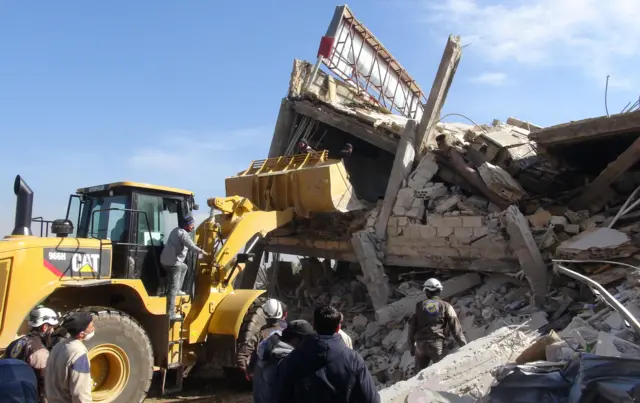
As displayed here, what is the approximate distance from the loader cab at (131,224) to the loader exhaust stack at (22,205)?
2.57 ft

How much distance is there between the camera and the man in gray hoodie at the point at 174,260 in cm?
586

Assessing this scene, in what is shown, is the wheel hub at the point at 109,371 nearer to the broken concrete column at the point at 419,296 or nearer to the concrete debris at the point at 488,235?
the concrete debris at the point at 488,235

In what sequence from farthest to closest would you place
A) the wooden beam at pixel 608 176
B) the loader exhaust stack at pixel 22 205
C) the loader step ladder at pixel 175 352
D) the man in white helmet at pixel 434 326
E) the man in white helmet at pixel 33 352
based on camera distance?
the wooden beam at pixel 608 176 < the loader step ladder at pixel 175 352 < the man in white helmet at pixel 434 326 < the loader exhaust stack at pixel 22 205 < the man in white helmet at pixel 33 352

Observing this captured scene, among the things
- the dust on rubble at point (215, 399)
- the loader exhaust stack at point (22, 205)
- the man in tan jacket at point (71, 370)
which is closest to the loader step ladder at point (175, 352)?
the dust on rubble at point (215, 399)

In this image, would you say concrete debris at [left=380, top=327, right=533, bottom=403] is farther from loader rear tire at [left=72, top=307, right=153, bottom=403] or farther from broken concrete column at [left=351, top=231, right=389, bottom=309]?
broken concrete column at [left=351, top=231, right=389, bottom=309]

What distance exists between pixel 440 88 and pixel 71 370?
7.32m

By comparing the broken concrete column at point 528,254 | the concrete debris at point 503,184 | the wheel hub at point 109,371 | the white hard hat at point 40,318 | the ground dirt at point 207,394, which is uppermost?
the concrete debris at point 503,184

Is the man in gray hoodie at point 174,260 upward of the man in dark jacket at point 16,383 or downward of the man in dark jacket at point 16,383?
upward

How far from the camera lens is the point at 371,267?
8602 mm

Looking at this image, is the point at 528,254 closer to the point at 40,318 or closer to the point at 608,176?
the point at 608,176

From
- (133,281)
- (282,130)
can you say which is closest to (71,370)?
(133,281)

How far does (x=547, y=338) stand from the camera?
4203 mm

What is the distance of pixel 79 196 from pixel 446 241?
5001 mm

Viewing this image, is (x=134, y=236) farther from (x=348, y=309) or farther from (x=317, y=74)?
(x=317, y=74)
